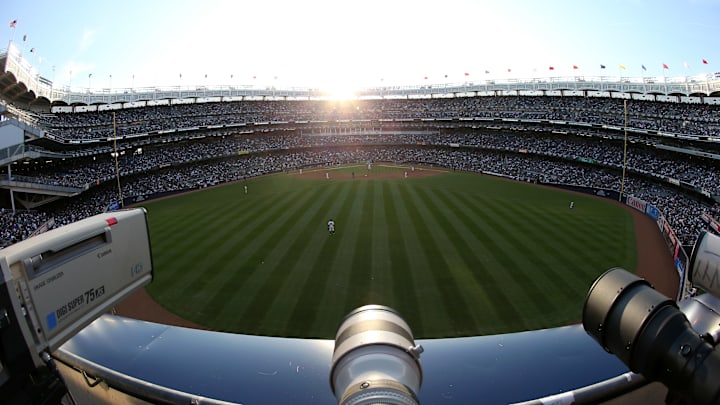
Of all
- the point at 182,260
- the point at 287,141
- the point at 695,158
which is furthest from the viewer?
the point at 287,141

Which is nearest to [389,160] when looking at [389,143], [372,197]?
[389,143]

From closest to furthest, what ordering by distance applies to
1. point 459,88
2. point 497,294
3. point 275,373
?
point 275,373 < point 497,294 < point 459,88

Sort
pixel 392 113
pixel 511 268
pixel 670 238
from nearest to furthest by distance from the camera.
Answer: pixel 511 268 < pixel 670 238 < pixel 392 113

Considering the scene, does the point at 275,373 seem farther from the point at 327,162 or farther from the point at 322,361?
the point at 327,162

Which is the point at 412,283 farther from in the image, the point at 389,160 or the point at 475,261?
the point at 389,160

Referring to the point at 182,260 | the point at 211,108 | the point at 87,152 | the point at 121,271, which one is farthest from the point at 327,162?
the point at 121,271

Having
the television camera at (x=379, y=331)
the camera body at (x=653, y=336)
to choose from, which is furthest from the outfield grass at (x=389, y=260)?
the camera body at (x=653, y=336)

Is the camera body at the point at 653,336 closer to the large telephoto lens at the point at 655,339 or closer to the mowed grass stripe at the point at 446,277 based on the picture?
the large telephoto lens at the point at 655,339
